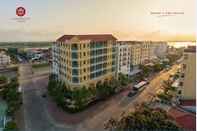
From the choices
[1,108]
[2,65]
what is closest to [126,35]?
[2,65]

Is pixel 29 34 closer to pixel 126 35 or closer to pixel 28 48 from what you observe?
pixel 28 48

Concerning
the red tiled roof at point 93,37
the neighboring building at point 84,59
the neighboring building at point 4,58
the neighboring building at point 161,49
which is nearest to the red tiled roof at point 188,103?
the neighboring building at point 161,49

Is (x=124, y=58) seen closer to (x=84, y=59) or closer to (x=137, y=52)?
(x=137, y=52)

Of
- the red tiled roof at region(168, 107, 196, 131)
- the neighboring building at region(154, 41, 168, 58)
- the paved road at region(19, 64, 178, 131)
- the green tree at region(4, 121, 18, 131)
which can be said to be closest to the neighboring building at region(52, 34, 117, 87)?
the paved road at region(19, 64, 178, 131)

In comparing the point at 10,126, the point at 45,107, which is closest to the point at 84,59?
the point at 45,107

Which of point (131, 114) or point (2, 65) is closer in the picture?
point (131, 114)

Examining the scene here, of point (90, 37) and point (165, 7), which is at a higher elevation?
point (165, 7)
